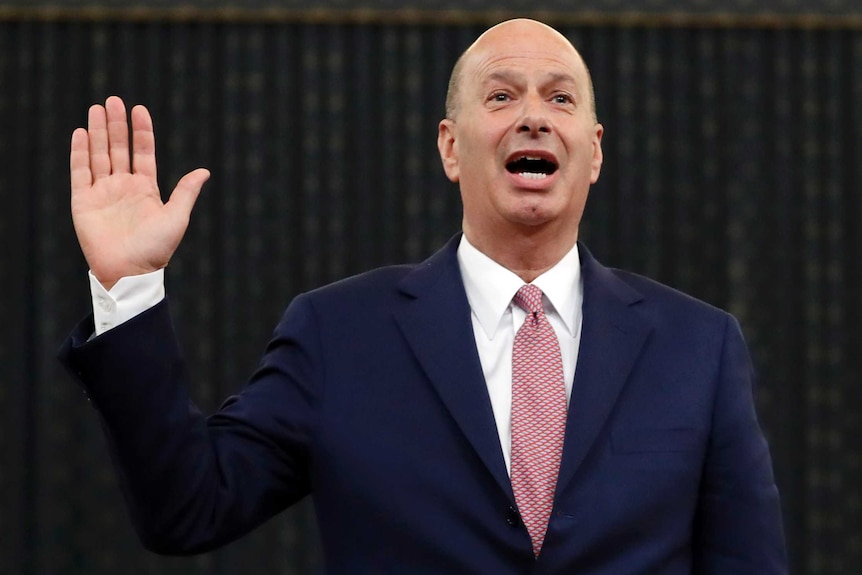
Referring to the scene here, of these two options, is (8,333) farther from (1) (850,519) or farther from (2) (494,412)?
(2) (494,412)

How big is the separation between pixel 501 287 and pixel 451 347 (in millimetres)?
121

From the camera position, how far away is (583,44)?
4.32 meters

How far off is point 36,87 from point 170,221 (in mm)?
3045

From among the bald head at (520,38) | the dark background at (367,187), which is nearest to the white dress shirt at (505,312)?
the bald head at (520,38)

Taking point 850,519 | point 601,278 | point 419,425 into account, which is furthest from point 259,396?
point 850,519

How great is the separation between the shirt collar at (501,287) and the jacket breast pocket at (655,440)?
157 mm

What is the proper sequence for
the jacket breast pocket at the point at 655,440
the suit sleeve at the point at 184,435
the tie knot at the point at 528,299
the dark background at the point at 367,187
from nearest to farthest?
the suit sleeve at the point at 184,435, the jacket breast pocket at the point at 655,440, the tie knot at the point at 528,299, the dark background at the point at 367,187

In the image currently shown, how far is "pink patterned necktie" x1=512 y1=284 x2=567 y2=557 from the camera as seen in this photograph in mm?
1482

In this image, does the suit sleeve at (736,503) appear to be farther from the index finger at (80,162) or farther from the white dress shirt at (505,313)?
the index finger at (80,162)

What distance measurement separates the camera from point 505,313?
1.61m

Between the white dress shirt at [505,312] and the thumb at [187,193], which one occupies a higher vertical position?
the thumb at [187,193]

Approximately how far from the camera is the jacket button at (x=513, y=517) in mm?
1450

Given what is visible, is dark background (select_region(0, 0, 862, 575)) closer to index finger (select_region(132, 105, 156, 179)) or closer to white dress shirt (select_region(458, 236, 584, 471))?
white dress shirt (select_region(458, 236, 584, 471))

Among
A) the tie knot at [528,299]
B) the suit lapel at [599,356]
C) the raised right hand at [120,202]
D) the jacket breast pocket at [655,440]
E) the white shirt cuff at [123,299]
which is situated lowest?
the jacket breast pocket at [655,440]
